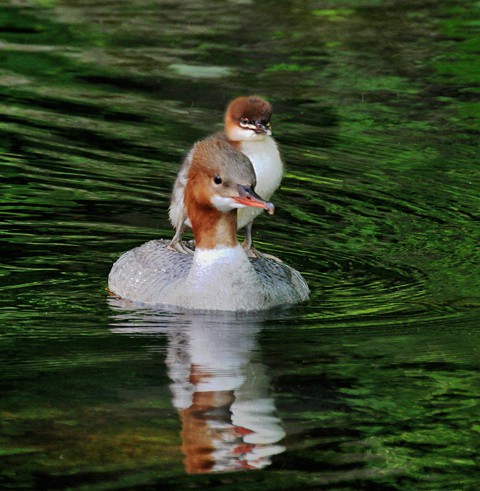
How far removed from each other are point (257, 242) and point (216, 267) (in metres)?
2.05

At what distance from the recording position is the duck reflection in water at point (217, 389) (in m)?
7.22

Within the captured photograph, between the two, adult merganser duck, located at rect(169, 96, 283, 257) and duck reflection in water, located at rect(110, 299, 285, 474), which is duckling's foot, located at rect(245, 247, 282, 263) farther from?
duck reflection in water, located at rect(110, 299, 285, 474)

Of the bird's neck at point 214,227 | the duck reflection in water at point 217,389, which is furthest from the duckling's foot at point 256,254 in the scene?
the duck reflection in water at point 217,389

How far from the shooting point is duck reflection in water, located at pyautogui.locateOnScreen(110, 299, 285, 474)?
722 cm

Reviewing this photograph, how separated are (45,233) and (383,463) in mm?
5764

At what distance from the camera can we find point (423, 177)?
46.6ft

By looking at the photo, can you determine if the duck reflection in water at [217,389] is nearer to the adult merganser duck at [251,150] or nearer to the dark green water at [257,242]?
the dark green water at [257,242]

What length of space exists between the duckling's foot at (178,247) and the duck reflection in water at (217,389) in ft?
3.03

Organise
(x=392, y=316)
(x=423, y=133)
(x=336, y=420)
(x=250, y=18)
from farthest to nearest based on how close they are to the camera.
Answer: (x=250, y=18), (x=423, y=133), (x=392, y=316), (x=336, y=420)

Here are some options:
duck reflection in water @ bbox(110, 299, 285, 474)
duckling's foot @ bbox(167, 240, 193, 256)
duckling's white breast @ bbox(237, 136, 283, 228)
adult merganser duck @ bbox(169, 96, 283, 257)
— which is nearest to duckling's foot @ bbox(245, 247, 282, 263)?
adult merganser duck @ bbox(169, 96, 283, 257)

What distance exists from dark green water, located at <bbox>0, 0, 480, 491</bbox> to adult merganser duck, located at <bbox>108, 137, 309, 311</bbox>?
21 centimetres

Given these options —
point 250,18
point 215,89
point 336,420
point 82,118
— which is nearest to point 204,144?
point 336,420

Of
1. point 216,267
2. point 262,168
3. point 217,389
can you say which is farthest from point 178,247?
point 217,389

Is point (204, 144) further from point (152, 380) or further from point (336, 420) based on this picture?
point (336, 420)
